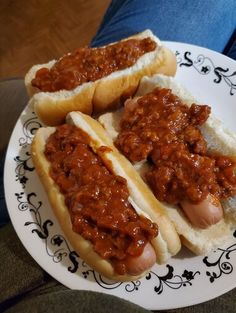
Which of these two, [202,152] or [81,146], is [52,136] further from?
[202,152]

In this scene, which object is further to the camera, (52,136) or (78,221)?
(52,136)

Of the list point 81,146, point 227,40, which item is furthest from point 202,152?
point 227,40

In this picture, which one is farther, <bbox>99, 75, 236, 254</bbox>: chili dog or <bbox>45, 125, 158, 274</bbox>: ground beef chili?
<bbox>99, 75, 236, 254</bbox>: chili dog

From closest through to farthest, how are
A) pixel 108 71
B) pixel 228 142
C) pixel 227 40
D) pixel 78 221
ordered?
1. pixel 78 221
2. pixel 228 142
3. pixel 108 71
4. pixel 227 40

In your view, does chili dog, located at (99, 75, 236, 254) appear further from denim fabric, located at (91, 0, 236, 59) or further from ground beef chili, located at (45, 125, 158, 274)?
denim fabric, located at (91, 0, 236, 59)

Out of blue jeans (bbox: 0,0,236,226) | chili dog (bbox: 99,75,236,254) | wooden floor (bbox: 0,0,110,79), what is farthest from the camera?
wooden floor (bbox: 0,0,110,79)

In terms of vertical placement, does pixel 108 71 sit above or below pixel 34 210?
above

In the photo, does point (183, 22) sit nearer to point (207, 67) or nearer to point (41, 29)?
point (207, 67)

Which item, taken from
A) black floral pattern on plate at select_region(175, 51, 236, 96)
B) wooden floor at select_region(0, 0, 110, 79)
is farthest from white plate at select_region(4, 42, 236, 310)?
wooden floor at select_region(0, 0, 110, 79)
